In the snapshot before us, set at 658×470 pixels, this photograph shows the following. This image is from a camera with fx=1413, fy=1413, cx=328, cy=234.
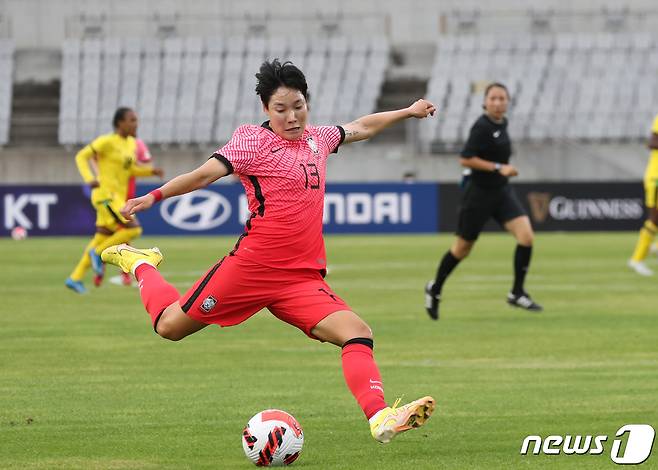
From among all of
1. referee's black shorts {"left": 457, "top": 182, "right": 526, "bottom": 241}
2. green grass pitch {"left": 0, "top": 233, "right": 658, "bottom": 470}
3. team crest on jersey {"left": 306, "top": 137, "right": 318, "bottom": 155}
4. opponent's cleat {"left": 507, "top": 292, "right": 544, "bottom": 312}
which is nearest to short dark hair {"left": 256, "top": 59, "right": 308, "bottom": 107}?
team crest on jersey {"left": 306, "top": 137, "right": 318, "bottom": 155}

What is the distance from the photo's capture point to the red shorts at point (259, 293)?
7500 mm

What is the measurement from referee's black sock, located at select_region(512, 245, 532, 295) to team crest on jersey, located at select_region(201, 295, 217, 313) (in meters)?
7.96

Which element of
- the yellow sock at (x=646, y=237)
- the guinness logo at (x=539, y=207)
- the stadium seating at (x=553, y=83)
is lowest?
the guinness logo at (x=539, y=207)

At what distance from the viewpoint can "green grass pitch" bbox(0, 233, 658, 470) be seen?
756cm

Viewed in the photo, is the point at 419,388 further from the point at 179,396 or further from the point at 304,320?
the point at 304,320

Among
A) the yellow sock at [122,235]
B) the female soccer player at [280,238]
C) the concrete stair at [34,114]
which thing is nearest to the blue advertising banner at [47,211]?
the concrete stair at [34,114]

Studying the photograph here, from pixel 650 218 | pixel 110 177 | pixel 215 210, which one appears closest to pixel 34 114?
pixel 215 210

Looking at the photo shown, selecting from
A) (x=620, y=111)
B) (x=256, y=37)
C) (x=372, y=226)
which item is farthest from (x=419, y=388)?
(x=256, y=37)

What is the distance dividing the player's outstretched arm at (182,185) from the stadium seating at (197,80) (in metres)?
33.6

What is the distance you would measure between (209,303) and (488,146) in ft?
24.9

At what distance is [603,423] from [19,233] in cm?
2464
